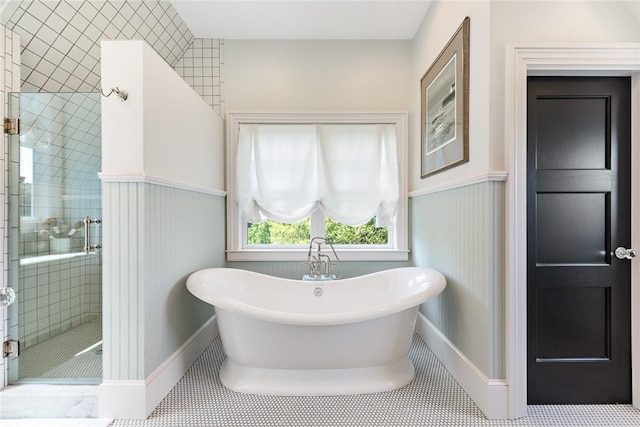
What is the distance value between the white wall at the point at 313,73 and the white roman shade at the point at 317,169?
0.22 meters

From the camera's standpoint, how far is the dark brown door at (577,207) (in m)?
1.58

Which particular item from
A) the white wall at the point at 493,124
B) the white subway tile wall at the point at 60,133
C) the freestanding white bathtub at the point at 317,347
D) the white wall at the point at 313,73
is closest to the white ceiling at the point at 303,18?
the white wall at the point at 313,73

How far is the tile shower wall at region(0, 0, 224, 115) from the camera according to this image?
5.55 feet

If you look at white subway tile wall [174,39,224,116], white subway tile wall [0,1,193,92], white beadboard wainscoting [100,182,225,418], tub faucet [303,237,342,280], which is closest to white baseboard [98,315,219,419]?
white beadboard wainscoting [100,182,225,418]

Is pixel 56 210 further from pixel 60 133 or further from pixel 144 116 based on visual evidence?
pixel 144 116

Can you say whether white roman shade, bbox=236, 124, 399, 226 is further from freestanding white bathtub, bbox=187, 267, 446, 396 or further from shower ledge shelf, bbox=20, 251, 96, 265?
shower ledge shelf, bbox=20, 251, 96, 265

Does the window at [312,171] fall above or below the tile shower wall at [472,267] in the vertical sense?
above

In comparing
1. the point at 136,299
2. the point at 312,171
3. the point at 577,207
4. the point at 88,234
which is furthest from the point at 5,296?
the point at 577,207

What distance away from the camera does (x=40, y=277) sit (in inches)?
74.5

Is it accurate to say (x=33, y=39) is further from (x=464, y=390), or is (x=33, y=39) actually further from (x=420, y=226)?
(x=464, y=390)

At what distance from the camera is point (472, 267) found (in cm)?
168

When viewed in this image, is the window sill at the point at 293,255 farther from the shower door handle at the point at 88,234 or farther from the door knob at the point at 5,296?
the door knob at the point at 5,296

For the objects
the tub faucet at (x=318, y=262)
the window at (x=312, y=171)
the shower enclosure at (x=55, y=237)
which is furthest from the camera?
Answer: the window at (x=312, y=171)

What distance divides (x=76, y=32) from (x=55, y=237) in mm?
1251
